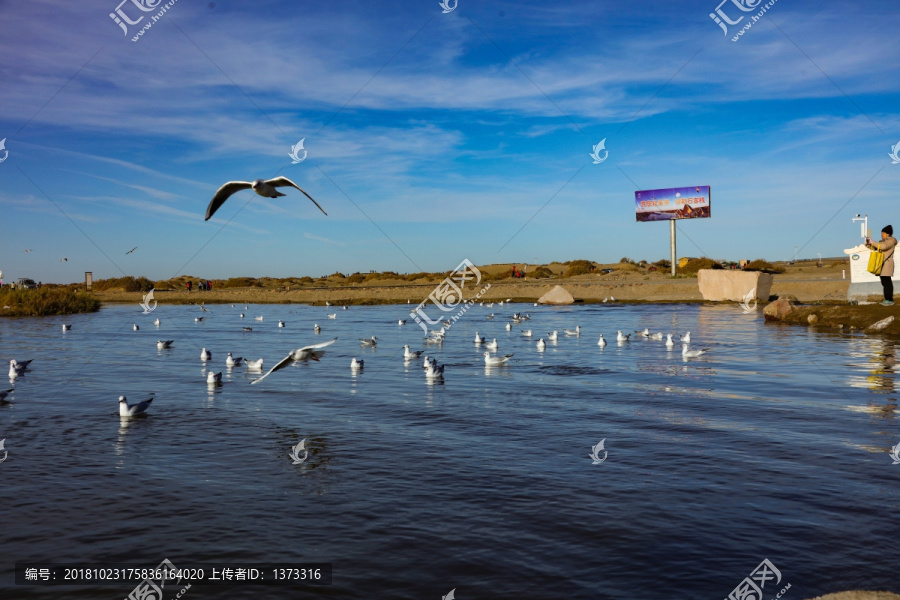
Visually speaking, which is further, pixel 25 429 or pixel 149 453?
pixel 25 429

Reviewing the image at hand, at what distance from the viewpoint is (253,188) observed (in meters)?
9.55

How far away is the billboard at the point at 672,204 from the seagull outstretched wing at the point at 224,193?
226 ft

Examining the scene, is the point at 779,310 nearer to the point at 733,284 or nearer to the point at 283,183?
the point at 733,284

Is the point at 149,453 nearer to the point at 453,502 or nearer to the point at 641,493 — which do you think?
the point at 453,502

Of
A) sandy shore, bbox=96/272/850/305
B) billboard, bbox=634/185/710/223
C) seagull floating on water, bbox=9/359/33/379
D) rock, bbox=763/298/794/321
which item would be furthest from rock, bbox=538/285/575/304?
seagull floating on water, bbox=9/359/33/379

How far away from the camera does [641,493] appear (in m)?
8.10

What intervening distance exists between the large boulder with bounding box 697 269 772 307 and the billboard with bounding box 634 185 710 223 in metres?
26.9

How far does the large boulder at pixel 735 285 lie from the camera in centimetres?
4219

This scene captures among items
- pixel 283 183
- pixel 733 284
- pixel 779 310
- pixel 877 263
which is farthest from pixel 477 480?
pixel 733 284

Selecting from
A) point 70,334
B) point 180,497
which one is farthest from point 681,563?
point 70,334

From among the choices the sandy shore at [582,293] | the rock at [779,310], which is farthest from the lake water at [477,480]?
the sandy shore at [582,293]

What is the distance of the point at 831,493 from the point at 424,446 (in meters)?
5.68

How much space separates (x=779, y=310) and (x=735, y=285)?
13939 mm

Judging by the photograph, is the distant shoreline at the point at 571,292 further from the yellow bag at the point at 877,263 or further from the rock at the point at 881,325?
the yellow bag at the point at 877,263
